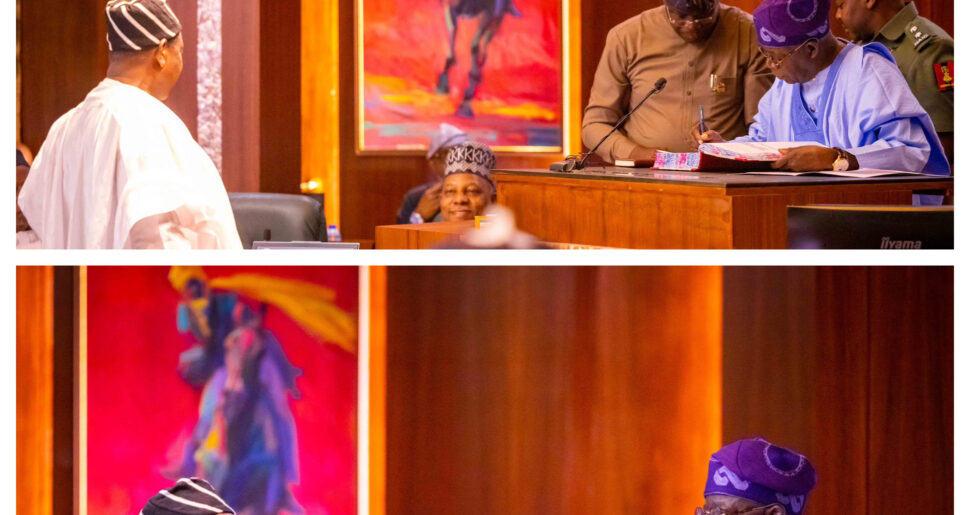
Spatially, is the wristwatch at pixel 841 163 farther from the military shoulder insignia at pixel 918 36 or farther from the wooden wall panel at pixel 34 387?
the wooden wall panel at pixel 34 387

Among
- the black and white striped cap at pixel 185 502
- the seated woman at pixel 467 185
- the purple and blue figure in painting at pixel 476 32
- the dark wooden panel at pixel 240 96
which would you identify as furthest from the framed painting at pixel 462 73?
the black and white striped cap at pixel 185 502

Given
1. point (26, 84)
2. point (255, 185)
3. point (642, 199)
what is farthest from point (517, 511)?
point (26, 84)

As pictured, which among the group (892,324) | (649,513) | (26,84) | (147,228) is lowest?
(649,513)

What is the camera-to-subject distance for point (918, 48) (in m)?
2.22

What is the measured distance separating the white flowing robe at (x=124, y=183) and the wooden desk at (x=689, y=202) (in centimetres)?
47

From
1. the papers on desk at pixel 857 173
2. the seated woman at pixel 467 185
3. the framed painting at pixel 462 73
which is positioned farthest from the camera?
the framed painting at pixel 462 73

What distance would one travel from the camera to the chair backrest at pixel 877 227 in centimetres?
117

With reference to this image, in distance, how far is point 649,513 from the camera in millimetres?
1777

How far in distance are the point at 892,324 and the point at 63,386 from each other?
1.26 meters

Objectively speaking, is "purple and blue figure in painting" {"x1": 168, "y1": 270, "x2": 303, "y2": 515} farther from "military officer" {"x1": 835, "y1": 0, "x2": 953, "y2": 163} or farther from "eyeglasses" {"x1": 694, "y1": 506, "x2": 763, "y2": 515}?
"military officer" {"x1": 835, "y1": 0, "x2": 953, "y2": 163}

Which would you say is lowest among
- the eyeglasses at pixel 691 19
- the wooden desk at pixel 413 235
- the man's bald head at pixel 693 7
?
the wooden desk at pixel 413 235

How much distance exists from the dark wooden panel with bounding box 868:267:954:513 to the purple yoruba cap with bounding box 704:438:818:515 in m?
0.35

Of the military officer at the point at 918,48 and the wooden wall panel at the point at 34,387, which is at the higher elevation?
the military officer at the point at 918,48
